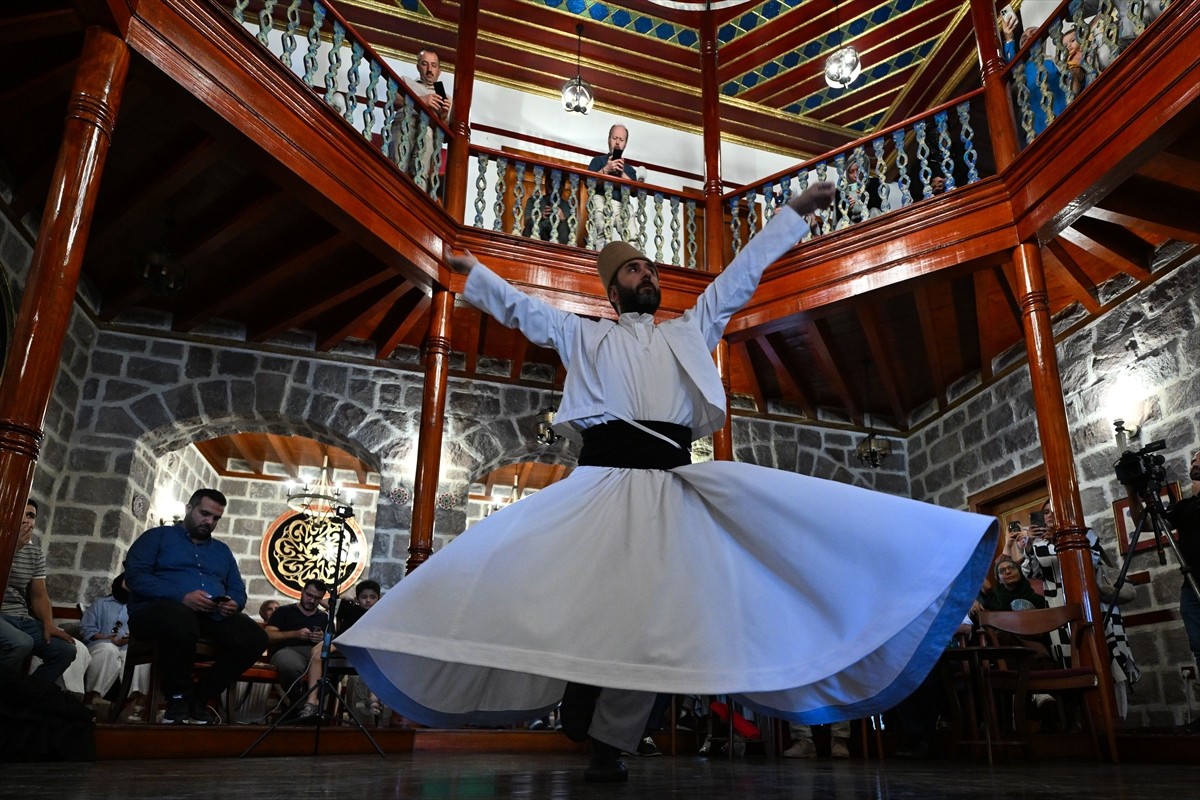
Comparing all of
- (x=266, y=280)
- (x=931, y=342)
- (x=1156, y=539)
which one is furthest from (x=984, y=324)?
(x=266, y=280)

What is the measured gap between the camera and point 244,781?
6.73 feet

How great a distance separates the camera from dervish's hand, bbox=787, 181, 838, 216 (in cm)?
234

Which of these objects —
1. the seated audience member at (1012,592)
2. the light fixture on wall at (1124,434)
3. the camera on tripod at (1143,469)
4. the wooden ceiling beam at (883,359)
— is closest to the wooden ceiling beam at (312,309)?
the wooden ceiling beam at (883,359)

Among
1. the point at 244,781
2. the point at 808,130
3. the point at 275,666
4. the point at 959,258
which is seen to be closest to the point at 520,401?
the point at 275,666

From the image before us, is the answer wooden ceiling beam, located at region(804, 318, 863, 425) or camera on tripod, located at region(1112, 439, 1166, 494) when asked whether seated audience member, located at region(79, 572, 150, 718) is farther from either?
camera on tripod, located at region(1112, 439, 1166, 494)

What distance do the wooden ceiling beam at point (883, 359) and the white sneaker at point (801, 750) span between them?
9.89 ft

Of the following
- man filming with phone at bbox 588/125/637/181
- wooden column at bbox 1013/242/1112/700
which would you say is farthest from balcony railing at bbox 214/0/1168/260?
wooden column at bbox 1013/242/1112/700

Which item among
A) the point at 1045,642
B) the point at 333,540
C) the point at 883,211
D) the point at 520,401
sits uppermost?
the point at 883,211

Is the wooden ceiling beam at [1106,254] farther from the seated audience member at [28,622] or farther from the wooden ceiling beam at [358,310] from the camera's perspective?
the seated audience member at [28,622]

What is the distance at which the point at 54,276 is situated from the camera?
3291 mm

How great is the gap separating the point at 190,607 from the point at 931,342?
5558 millimetres

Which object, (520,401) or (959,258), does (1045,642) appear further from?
(520,401)

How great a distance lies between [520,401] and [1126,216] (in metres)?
4.76

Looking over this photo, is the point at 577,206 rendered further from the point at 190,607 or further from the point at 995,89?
the point at 190,607
